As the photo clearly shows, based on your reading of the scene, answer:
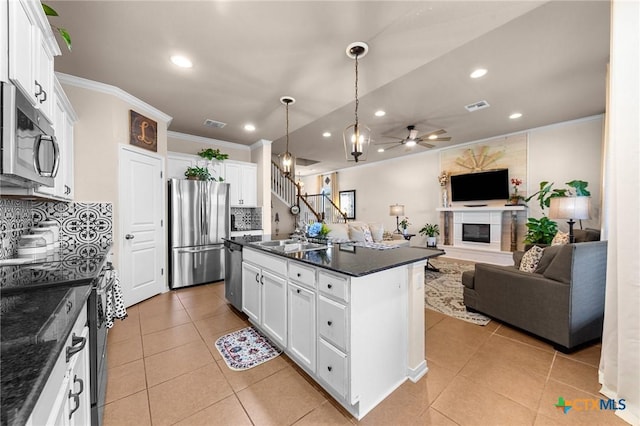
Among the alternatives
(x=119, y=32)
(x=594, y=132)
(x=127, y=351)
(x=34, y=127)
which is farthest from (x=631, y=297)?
(x=594, y=132)

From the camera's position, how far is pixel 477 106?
13.1ft

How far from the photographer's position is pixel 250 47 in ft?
7.61

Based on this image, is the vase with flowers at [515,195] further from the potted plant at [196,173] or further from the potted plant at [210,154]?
the potted plant at [196,173]

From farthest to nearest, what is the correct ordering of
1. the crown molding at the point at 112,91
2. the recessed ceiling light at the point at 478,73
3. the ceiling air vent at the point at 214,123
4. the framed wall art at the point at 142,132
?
the ceiling air vent at the point at 214,123 < the framed wall art at the point at 142,132 < the recessed ceiling light at the point at 478,73 < the crown molding at the point at 112,91

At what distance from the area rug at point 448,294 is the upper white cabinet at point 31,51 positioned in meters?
3.95

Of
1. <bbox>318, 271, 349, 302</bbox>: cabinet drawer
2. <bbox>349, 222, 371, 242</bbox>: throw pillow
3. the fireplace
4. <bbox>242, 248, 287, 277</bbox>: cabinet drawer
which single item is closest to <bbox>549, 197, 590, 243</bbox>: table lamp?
the fireplace

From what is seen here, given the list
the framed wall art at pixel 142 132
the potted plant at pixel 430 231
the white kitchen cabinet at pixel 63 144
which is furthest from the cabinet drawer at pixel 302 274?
the potted plant at pixel 430 231

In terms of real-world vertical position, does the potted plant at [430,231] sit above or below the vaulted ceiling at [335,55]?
below

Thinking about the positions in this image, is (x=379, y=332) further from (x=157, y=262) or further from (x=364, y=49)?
(x=157, y=262)

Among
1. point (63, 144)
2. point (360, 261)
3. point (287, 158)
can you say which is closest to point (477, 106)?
Answer: point (287, 158)

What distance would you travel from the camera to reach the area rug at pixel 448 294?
290 centimetres

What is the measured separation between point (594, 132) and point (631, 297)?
4734 mm

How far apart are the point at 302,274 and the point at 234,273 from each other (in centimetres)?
150

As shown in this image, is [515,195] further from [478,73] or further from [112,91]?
[112,91]
